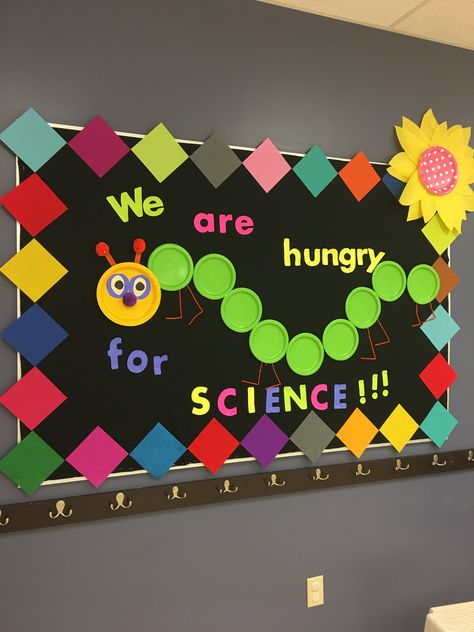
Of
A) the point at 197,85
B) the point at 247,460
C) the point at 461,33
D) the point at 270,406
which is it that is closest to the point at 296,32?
the point at 197,85

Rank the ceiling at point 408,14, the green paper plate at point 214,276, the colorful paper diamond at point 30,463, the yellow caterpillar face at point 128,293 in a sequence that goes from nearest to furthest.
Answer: the colorful paper diamond at point 30,463
the yellow caterpillar face at point 128,293
the green paper plate at point 214,276
the ceiling at point 408,14

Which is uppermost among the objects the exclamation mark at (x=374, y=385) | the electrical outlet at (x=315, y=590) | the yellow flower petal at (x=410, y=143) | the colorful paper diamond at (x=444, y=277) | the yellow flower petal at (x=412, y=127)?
the yellow flower petal at (x=412, y=127)

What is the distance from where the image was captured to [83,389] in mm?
1630

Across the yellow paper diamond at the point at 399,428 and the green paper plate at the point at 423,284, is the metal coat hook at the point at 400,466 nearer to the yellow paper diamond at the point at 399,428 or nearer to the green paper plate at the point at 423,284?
the yellow paper diamond at the point at 399,428

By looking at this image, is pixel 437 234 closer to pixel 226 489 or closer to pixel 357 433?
pixel 357 433

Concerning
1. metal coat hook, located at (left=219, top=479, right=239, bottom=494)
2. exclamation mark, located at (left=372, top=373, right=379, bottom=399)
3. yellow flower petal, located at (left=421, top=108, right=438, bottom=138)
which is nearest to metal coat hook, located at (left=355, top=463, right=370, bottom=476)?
exclamation mark, located at (left=372, top=373, right=379, bottom=399)

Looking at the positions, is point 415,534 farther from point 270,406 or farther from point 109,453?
point 109,453

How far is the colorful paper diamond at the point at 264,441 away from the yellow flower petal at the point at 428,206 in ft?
3.14

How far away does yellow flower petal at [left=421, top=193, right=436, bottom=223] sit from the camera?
6.73ft

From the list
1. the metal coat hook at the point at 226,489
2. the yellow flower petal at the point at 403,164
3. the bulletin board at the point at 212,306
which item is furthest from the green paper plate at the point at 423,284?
the metal coat hook at the point at 226,489

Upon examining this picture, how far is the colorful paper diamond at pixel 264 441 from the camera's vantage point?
1.82 meters

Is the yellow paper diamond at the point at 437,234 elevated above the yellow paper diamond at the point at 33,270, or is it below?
above

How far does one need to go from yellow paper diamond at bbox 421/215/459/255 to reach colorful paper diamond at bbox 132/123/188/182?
98 cm

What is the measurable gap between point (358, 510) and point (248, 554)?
0.44 metres
